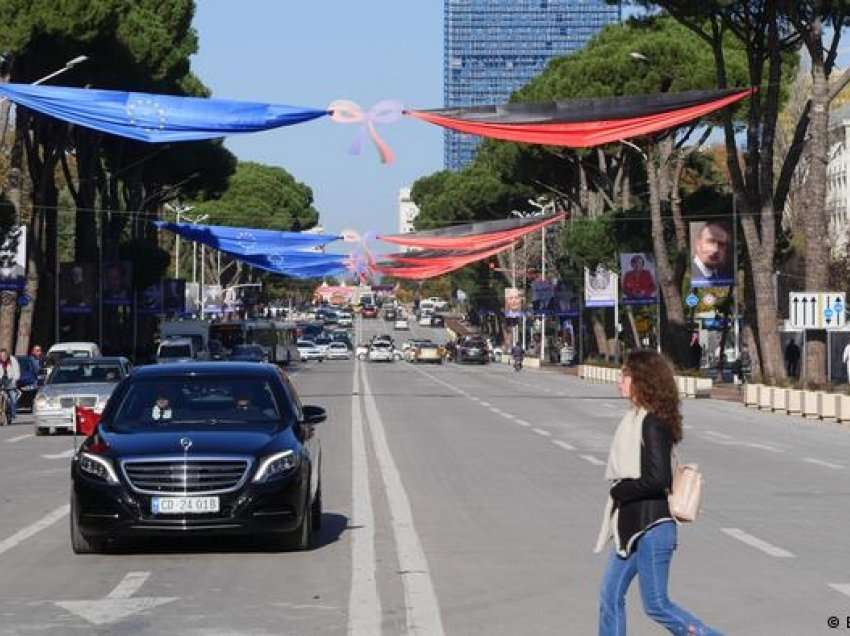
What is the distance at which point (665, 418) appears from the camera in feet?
26.6

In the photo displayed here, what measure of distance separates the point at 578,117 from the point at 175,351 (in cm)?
2840

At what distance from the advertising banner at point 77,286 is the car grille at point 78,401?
1437 inches

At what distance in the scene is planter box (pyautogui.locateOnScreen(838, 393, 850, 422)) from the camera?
4072 cm

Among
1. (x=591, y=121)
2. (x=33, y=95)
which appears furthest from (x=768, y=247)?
(x=33, y=95)

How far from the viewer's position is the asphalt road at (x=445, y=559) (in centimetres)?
1075

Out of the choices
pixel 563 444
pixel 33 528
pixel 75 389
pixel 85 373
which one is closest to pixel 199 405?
pixel 33 528

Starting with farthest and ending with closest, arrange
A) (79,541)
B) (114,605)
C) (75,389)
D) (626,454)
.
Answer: (75,389) → (79,541) → (114,605) → (626,454)

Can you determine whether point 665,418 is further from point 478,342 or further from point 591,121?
point 478,342

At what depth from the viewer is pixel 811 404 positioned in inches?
1727

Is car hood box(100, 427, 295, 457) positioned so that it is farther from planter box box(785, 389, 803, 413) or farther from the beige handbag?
planter box box(785, 389, 803, 413)

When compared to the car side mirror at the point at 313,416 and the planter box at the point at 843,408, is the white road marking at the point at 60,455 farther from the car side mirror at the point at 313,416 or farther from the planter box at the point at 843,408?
the planter box at the point at 843,408

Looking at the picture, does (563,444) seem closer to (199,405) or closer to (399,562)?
(199,405)

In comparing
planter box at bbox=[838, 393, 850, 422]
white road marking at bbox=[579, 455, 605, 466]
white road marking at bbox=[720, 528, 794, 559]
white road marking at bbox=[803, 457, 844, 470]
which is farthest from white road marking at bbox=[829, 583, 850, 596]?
planter box at bbox=[838, 393, 850, 422]

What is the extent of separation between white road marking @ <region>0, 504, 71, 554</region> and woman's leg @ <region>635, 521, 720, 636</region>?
787 centimetres
